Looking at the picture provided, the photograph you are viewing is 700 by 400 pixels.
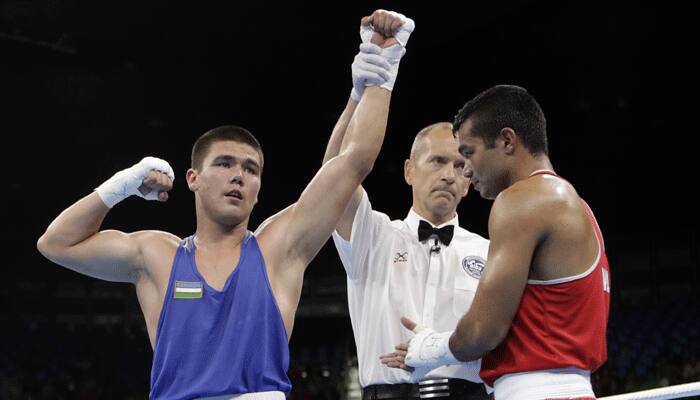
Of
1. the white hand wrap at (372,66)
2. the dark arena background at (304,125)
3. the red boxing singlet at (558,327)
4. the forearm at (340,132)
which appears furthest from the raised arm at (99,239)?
the dark arena background at (304,125)

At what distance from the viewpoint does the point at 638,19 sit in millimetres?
12617

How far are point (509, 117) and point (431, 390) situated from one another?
3.79 feet

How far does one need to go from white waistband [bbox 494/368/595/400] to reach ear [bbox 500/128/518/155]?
684 millimetres

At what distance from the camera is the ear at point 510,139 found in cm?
249

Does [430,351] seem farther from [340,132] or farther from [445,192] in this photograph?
[445,192]

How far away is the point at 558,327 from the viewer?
2.29m

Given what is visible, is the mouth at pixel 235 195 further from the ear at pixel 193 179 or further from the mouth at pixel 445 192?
the mouth at pixel 445 192

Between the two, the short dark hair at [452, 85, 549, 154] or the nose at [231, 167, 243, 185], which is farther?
the nose at [231, 167, 243, 185]

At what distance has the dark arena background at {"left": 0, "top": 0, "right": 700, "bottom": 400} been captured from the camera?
11453mm

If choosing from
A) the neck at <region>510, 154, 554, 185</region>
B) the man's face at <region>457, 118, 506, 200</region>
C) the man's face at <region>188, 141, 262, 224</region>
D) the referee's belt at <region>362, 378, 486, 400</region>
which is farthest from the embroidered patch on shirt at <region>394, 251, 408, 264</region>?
the neck at <region>510, 154, 554, 185</region>

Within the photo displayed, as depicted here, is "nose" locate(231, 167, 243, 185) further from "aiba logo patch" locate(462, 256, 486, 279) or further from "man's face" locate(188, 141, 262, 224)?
"aiba logo patch" locate(462, 256, 486, 279)

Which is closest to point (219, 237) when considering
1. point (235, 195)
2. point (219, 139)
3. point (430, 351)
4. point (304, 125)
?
point (235, 195)

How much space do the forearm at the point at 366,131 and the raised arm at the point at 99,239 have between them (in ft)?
2.41

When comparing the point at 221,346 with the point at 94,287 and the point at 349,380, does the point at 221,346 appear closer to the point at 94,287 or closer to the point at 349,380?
the point at 349,380
